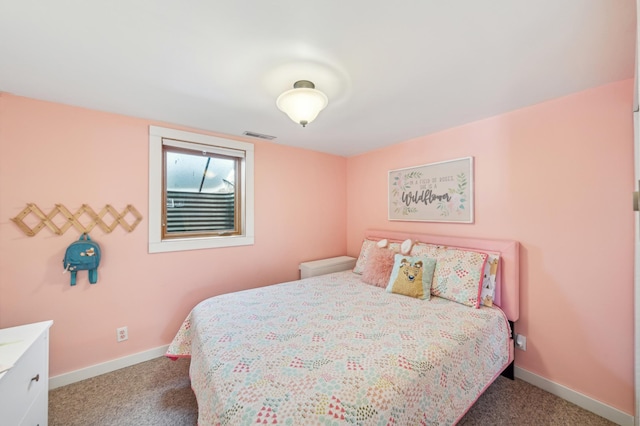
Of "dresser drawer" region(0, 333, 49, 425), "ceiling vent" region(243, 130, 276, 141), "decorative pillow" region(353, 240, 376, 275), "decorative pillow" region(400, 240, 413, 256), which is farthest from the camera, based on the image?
"decorative pillow" region(353, 240, 376, 275)

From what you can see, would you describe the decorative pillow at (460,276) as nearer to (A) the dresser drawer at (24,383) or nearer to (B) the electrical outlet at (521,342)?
(B) the electrical outlet at (521,342)

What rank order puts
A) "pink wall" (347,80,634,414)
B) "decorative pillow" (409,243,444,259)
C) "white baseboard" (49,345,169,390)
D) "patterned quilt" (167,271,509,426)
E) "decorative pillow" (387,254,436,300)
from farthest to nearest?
"decorative pillow" (409,243,444,259)
"decorative pillow" (387,254,436,300)
"white baseboard" (49,345,169,390)
"pink wall" (347,80,634,414)
"patterned quilt" (167,271,509,426)

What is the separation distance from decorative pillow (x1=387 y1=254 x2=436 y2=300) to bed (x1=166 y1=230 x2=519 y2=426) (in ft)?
0.14

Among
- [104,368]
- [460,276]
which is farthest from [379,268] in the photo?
[104,368]

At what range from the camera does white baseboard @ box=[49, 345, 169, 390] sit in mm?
1894

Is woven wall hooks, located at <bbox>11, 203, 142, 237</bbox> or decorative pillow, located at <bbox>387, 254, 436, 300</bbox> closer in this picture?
woven wall hooks, located at <bbox>11, 203, 142, 237</bbox>

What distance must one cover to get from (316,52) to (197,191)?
2003 mm

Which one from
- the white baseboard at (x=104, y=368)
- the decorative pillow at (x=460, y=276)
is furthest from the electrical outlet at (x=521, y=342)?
the white baseboard at (x=104, y=368)

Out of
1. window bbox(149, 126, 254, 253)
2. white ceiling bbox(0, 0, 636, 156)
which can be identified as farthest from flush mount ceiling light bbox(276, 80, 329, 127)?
window bbox(149, 126, 254, 253)

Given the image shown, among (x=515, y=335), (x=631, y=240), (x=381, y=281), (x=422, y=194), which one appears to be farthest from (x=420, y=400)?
(x=422, y=194)

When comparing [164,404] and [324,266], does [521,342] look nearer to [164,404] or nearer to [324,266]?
Answer: [324,266]

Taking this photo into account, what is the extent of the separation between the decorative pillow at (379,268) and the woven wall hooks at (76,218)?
220 cm

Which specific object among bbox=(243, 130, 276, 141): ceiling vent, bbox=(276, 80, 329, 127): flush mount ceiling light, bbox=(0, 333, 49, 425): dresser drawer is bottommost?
bbox=(0, 333, 49, 425): dresser drawer

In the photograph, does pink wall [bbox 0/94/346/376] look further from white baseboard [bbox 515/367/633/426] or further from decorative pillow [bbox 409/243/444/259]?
white baseboard [bbox 515/367/633/426]
